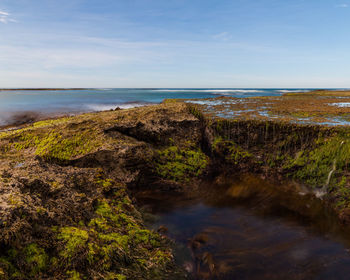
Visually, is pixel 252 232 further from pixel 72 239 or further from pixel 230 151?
pixel 72 239

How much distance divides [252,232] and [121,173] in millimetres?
6206

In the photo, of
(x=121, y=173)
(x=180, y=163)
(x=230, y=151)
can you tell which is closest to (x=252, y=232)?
(x=180, y=163)

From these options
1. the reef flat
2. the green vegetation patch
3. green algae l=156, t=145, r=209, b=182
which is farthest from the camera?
the green vegetation patch

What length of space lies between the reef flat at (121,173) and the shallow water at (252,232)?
80cm

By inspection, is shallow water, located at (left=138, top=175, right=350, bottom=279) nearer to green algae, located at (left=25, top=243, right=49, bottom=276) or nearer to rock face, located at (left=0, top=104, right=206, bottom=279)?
rock face, located at (left=0, top=104, right=206, bottom=279)

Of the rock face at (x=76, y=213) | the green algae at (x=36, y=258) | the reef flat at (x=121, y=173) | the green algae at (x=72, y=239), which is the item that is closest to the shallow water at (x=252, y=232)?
the reef flat at (x=121, y=173)

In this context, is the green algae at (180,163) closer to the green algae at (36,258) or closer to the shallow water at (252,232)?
the shallow water at (252,232)

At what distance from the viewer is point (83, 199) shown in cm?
550

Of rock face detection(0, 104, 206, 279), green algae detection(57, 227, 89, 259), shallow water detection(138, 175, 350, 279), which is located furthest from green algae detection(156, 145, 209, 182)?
green algae detection(57, 227, 89, 259)

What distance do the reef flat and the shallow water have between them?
0.80 meters

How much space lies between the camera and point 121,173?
9.60 metres

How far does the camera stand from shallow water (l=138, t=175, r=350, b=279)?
18.8ft

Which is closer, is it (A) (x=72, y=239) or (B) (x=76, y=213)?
(A) (x=72, y=239)

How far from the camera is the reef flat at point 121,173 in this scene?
12.2 ft
